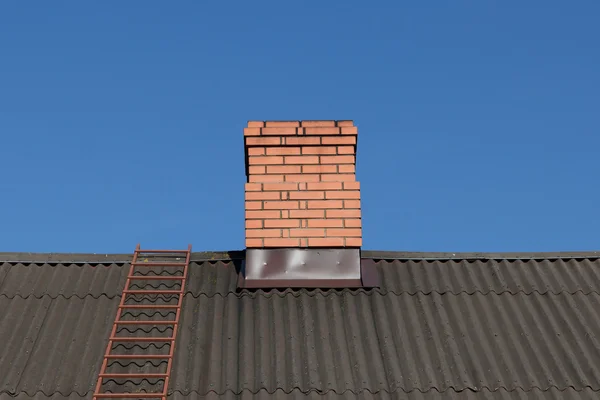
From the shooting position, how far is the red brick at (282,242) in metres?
7.21

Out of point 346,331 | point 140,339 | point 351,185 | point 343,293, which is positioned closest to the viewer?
point 140,339

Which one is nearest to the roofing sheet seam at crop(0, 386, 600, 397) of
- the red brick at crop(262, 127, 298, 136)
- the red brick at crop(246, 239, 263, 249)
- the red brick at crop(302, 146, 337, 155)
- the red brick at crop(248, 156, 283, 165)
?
the red brick at crop(246, 239, 263, 249)

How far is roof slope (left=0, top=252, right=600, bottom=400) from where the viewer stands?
5586mm

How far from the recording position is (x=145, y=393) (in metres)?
5.45

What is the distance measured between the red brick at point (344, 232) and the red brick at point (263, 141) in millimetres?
987

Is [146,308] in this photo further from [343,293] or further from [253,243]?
[343,293]

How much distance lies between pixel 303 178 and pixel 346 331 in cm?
174

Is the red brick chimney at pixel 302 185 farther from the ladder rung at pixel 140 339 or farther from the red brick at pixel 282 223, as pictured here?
the ladder rung at pixel 140 339

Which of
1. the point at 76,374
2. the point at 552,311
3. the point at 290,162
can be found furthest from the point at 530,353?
the point at 76,374

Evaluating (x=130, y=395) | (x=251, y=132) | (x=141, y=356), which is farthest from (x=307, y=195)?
(x=130, y=395)

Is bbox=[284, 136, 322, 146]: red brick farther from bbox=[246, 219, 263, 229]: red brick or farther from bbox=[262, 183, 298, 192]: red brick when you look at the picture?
bbox=[246, 219, 263, 229]: red brick

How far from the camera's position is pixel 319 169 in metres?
7.48

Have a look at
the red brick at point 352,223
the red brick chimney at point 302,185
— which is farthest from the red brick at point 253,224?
the red brick at point 352,223

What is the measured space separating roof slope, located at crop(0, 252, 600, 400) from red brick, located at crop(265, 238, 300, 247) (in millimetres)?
358
